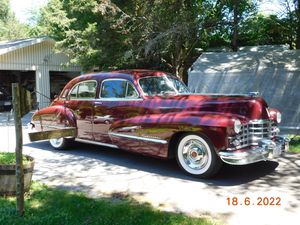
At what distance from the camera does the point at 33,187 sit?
5.85 m

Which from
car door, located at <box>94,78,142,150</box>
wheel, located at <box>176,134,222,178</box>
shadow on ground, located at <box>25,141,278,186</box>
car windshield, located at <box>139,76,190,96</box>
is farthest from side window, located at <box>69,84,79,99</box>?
wheel, located at <box>176,134,222,178</box>

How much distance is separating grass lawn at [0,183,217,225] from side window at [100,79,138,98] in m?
2.74

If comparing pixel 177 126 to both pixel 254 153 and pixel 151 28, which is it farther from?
pixel 151 28

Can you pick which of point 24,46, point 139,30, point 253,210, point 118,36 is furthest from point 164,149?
point 24,46

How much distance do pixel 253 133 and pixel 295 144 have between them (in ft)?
12.0

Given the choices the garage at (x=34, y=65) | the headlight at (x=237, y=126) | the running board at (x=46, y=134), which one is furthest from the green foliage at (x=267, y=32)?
the running board at (x=46, y=134)

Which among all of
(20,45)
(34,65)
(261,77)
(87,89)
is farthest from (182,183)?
Answer: (34,65)

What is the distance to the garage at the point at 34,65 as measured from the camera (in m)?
20.7

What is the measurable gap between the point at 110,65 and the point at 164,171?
11991mm

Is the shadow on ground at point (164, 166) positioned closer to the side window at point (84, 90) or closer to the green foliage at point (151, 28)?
the side window at point (84, 90)

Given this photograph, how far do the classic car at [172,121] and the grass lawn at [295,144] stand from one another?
1.96 metres

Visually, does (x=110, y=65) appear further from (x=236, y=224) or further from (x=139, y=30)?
(x=236, y=224)

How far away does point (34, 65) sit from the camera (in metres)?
22.0

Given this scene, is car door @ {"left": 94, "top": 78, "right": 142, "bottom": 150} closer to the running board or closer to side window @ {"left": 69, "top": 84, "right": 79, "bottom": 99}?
side window @ {"left": 69, "top": 84, "right": 79, "bottom": 99}
